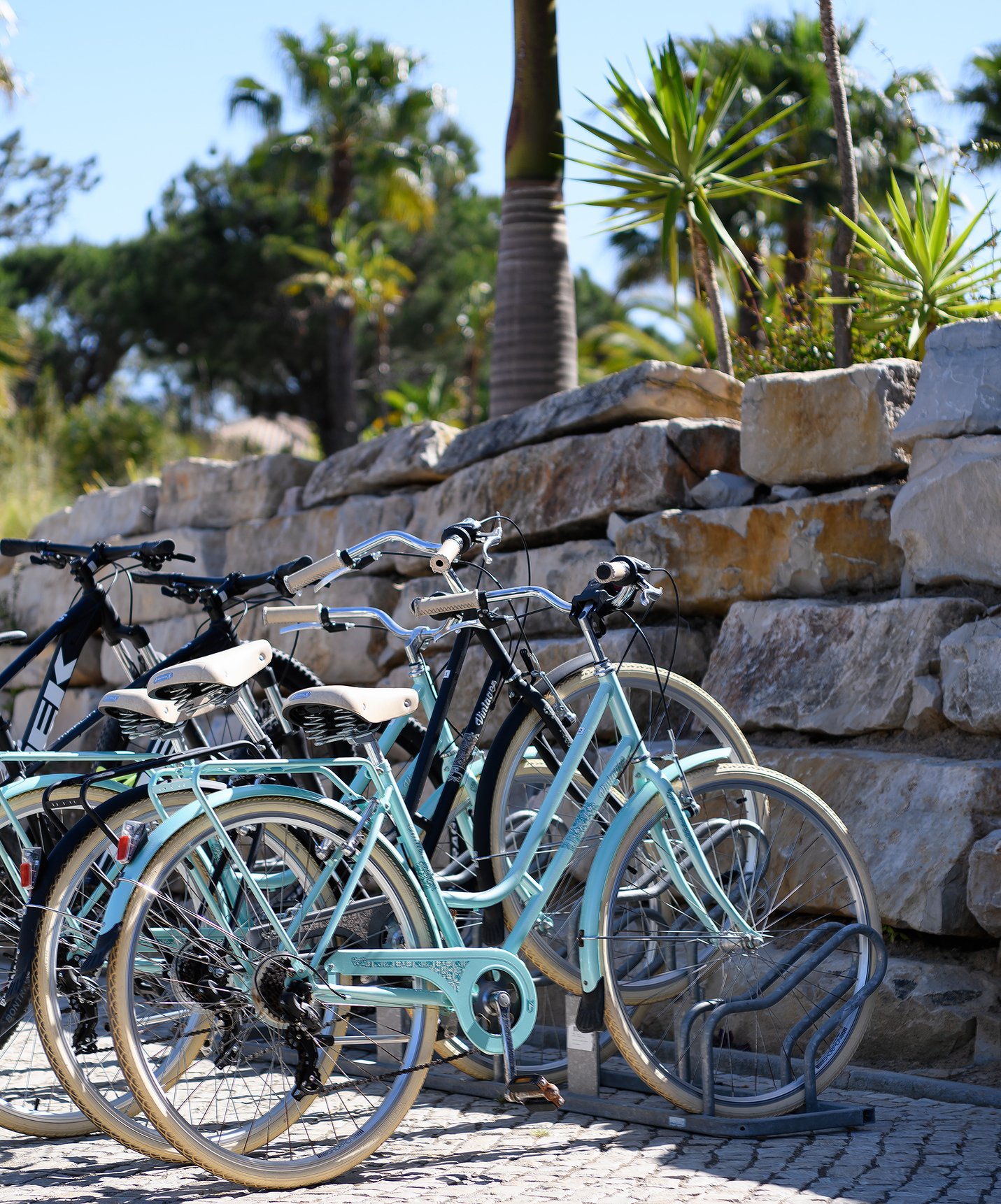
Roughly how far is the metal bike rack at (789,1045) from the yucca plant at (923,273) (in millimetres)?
2555

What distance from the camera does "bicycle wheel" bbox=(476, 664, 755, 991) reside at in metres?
3.15

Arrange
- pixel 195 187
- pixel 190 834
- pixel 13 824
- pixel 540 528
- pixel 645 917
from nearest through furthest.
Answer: pixel 190 834
pixel 13 824
pixel 645 917
pixel 540 528
pixel 195 187

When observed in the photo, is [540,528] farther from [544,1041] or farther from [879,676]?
[544,1041]

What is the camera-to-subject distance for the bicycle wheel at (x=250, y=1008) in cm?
253

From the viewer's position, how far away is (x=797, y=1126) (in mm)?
2941

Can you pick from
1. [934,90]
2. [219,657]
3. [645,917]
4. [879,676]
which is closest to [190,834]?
[219,657]

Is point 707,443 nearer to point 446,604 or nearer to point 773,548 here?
point 773,548

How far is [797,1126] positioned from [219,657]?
172 centimetres

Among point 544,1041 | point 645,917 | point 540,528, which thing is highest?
point 540,528

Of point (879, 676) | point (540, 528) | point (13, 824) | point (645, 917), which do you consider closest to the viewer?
point (13, 824)

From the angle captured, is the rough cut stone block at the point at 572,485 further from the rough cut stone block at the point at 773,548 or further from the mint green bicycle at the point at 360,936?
the mint green bicycle at the point at 360,936

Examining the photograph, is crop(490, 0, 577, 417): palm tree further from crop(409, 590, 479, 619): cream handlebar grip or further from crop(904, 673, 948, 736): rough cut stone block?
crop(409, 590, 479, 619): cream handlebar grip

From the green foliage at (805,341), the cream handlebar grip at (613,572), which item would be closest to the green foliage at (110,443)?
the green foliage at (805,341)

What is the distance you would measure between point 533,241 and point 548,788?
4.33m
